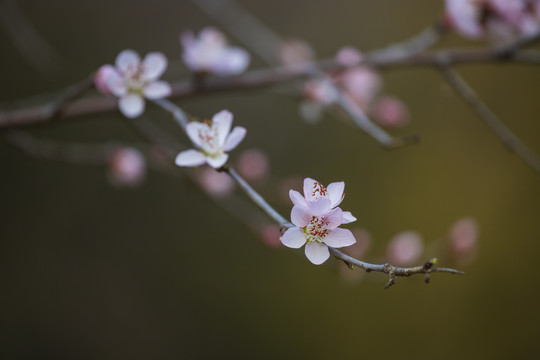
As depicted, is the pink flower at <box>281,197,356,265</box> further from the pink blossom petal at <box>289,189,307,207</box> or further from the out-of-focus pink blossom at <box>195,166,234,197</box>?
the out-of-focus pink blossom at <box>195,166,234,197</box>

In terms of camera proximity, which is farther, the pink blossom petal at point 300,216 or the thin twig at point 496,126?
the thin twig at point 496,126

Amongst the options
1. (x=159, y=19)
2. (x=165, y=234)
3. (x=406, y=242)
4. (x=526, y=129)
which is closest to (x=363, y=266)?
(x=406, y=242)

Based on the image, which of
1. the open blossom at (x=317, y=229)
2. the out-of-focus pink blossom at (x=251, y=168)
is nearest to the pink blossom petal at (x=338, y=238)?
the open blossom at (x=317, y=229)

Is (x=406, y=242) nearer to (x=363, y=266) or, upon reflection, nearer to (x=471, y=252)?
(x=471, y=252)

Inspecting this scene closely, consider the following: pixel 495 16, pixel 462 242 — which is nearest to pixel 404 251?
pixel 462 242

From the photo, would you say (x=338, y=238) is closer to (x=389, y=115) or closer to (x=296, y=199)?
(x=296, y=199)

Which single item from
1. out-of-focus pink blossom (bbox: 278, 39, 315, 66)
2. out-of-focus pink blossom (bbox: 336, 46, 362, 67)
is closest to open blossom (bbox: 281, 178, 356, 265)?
out-of-focus pink blossom (bbox: 336, 46, 362, 67)

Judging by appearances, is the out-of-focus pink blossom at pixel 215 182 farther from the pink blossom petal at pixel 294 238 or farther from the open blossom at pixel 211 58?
the pink blossom petal at pixel 294 238
